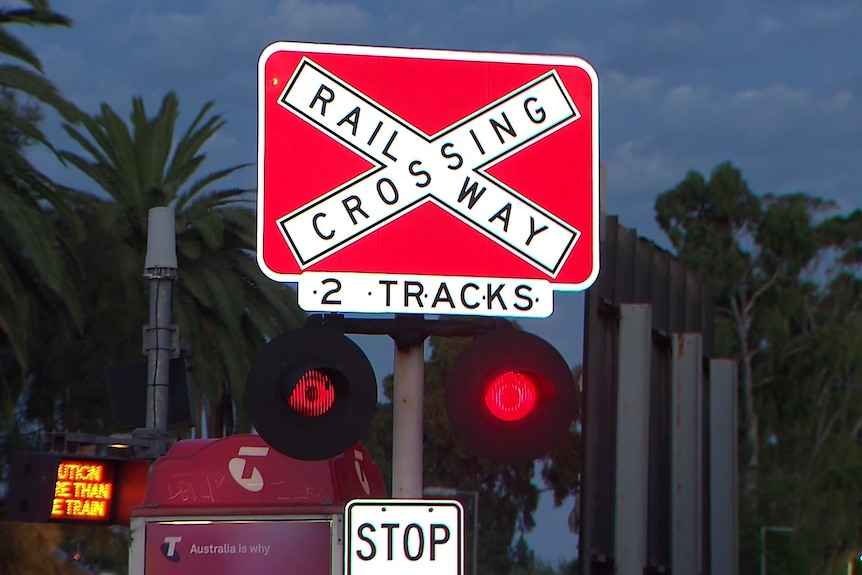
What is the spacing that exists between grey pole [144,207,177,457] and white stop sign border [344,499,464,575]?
361 inches

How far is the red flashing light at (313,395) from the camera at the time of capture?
4160mm

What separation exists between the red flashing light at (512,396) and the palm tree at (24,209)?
54.5 feet

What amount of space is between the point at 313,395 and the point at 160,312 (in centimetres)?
943

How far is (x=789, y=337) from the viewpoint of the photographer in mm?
51844

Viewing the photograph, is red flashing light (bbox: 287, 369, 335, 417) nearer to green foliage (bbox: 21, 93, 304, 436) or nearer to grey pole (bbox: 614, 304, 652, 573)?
grey pole (bbox: 614, 304, 652, 573)

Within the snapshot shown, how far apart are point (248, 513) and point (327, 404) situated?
19.8 ft

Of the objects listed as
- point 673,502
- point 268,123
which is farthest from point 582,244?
point 673,502

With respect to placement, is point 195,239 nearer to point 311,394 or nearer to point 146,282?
point 146,282

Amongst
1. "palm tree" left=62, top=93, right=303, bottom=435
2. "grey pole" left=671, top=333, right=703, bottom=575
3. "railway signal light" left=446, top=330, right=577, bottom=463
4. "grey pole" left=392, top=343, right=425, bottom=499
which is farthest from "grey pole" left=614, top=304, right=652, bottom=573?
"palm tree" left=62, top=93, right=303, bottom=435

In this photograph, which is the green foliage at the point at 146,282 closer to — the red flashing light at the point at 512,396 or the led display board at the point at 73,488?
the led display board at the point at 73,488

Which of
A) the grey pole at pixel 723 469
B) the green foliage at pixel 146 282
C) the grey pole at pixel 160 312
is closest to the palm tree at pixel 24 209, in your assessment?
the green foliage at pixel 146 282

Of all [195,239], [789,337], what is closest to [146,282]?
[195,239]

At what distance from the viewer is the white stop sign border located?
4016 mm

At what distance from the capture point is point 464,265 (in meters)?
4.55
